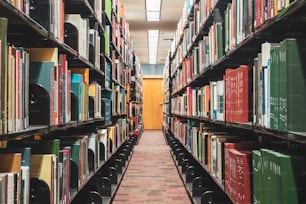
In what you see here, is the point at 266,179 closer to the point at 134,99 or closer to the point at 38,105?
the point at 38,105

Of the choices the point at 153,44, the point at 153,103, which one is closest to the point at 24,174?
the point at 153,44

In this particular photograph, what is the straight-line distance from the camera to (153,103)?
16.8 metres

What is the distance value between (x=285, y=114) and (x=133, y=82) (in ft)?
23.7

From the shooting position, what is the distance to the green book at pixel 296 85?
1.20 meters

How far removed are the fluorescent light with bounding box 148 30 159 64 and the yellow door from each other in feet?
3.59

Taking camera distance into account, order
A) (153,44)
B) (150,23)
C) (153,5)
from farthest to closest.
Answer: (153,44), (150,23), (153,5)

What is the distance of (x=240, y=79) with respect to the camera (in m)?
1.90

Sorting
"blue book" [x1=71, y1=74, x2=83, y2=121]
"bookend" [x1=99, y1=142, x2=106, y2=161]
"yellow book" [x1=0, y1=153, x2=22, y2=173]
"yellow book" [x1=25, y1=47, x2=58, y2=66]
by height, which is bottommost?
"bookend" [x1=99, y1=142, x2=106, y2=161]

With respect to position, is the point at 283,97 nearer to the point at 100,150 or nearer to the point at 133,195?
the point at 100,150

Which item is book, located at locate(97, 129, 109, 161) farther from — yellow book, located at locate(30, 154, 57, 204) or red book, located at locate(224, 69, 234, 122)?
yellow book, located at locate(30, 154, 57, 204)

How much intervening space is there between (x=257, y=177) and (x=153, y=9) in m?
7.79

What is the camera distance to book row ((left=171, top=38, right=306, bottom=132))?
47.5 inches

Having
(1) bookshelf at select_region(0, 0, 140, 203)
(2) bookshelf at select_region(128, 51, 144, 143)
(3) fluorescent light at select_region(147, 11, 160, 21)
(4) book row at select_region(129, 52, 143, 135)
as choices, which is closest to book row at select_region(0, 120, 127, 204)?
(1) bookshelf at select_region(0, 0, 140, 203)

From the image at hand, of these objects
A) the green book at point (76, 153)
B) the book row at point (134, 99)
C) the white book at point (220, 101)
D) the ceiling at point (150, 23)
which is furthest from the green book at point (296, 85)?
the ceiling at point (150, 23)
